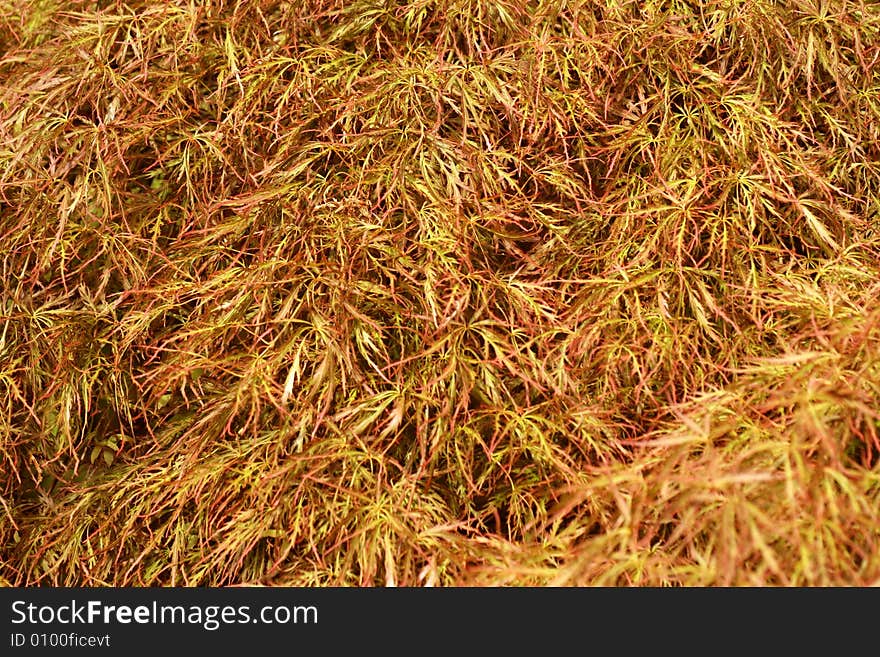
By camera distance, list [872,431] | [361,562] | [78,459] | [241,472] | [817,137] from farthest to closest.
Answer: [817,137], [78,459], [241,472], [361,562], [872,431]

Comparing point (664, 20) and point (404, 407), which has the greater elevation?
point (664, 20)

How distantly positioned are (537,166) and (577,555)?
1.96 ft

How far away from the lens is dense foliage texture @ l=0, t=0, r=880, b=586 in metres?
1.10

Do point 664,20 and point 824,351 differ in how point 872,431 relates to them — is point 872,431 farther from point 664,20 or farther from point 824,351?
point 664,20

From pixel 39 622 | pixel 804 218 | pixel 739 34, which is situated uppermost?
pixel 739 34

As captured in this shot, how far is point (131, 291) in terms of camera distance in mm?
1245

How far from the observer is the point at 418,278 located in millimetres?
1212

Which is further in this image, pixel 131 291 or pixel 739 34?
pixel 739 34

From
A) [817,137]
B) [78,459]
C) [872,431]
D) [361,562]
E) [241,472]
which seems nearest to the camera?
[872,431]

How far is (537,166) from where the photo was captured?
1309 mm

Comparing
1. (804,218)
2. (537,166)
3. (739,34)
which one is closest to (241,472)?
(537,166)

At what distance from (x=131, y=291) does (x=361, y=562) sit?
52 cm

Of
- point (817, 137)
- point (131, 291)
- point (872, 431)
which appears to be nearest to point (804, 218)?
point (817, 137)

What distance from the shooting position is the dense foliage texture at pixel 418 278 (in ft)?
3.62
